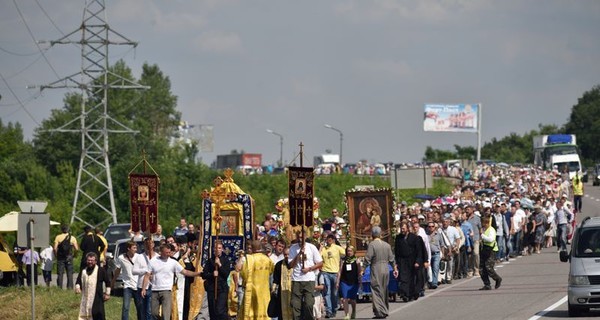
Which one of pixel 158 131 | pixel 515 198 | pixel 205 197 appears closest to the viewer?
pixel 205 197

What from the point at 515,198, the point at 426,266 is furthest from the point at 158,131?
the point at 426,266

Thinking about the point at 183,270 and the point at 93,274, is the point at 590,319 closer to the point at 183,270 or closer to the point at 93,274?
the point at 183,270

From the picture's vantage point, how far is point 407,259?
29234mm

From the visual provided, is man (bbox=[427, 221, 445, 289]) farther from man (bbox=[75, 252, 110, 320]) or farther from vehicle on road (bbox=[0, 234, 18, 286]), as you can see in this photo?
vehicle on road (bbox=[0, 234, 18, 286])

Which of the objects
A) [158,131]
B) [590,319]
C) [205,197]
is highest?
[158,131]

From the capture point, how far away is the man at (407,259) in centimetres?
2934

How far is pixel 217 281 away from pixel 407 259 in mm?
6544

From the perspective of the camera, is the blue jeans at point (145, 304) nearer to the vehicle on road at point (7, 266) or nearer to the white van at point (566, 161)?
the vehicle on road at point (7, 266)

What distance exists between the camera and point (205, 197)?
27062mm

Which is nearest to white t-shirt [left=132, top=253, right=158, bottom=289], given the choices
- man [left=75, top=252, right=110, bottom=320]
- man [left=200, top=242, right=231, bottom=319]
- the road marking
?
man [left=75, top=252, right=110, bottom=320]

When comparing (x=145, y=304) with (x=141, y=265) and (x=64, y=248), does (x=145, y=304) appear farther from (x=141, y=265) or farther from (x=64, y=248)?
(x=64, y=248)

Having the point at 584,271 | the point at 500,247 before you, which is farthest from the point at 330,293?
the point at 500,247

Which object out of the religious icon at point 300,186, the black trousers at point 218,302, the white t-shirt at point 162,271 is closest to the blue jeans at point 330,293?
the religious icon at point 300,186

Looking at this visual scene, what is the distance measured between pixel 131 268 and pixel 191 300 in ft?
4.00
